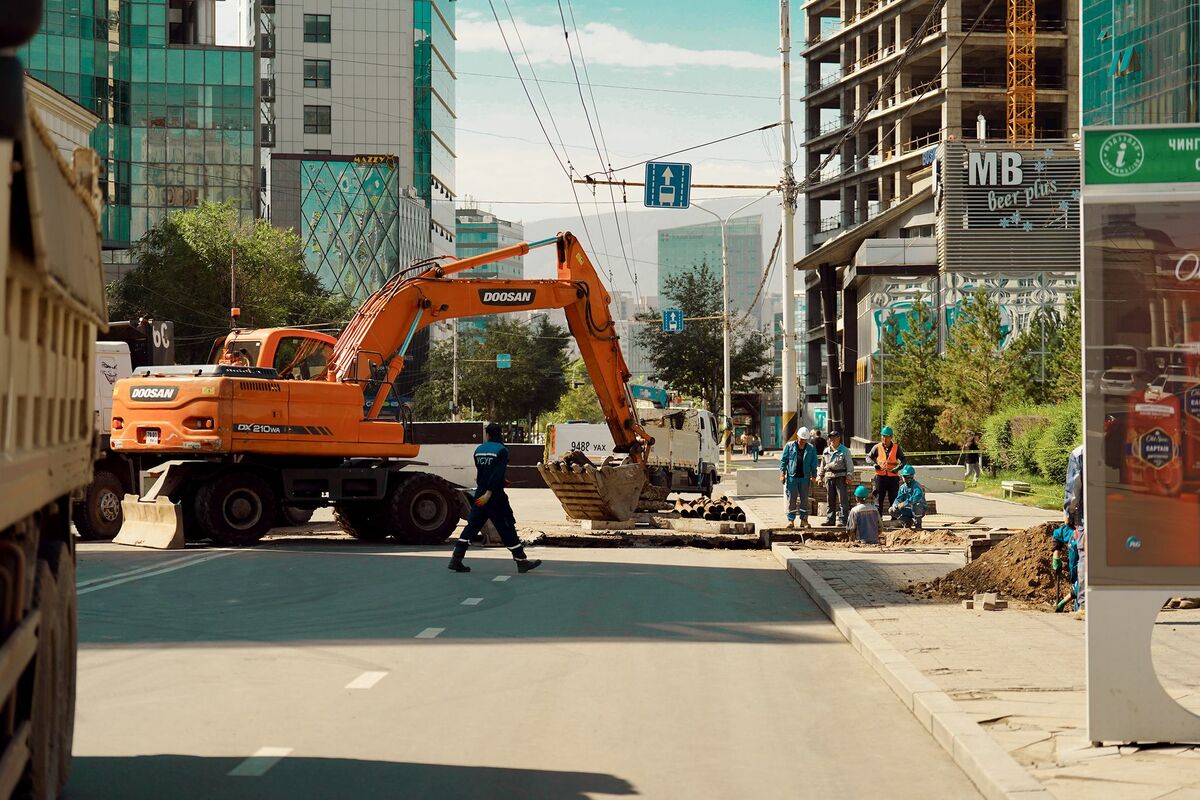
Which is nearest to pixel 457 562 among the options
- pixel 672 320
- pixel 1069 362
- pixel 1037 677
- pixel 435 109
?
pixel 1037 677

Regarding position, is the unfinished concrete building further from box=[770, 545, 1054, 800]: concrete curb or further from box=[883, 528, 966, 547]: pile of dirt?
box=[770, 545, 1054, 800]: concrete curb

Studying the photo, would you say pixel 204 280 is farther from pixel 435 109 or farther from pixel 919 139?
pixel 435 109

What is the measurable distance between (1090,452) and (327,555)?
1409 centimetres

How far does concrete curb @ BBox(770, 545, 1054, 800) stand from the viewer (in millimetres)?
6340

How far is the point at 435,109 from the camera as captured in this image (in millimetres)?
142375

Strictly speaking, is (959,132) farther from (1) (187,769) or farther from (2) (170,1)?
(1) (187,769)

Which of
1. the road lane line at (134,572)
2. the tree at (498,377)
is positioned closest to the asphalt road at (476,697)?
the road lane line at (134,572)

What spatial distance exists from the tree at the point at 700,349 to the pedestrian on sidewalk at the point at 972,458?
24229 mm

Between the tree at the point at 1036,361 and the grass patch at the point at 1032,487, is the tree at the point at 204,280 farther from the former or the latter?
the grass patch at the point at 1032,487

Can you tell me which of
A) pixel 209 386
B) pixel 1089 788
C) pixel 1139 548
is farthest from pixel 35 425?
pixel 209 386

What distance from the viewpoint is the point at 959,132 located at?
3543 inches

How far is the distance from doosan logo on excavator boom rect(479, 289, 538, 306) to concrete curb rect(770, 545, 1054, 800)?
40.3 feet

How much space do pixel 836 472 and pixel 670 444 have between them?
15686 millimetres

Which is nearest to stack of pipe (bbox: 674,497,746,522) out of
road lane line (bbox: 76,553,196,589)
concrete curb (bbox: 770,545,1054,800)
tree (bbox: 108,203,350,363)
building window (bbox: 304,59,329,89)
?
road lane line (bbox: 76,553,196,589)
